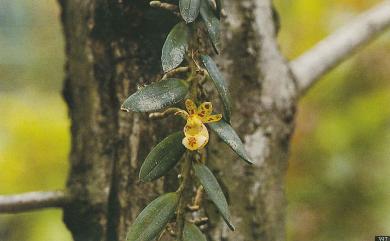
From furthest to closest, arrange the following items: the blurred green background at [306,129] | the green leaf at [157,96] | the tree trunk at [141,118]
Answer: the blurred green background at [306,129]
the tree trunk at [141,118]
the green leaf at [157,96]

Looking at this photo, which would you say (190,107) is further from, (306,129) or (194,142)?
(306,129)

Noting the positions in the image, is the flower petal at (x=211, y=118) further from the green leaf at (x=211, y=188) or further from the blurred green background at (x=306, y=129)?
the blurred green background at (x=306, y=129)

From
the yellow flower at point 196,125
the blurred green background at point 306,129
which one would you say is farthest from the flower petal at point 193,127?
the blurred green background at point 306,129

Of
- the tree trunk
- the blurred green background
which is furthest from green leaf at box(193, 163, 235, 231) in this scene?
the blurred green background

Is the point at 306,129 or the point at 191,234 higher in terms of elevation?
the point at 306,129

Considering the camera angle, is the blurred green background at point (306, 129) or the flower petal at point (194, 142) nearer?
the flower petal at point (194, 142)

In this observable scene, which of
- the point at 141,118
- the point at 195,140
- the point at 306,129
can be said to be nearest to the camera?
the point at 195,140

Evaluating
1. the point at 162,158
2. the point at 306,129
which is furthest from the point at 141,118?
the point at 306,129

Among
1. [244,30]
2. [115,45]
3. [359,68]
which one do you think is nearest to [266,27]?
[244,30]
